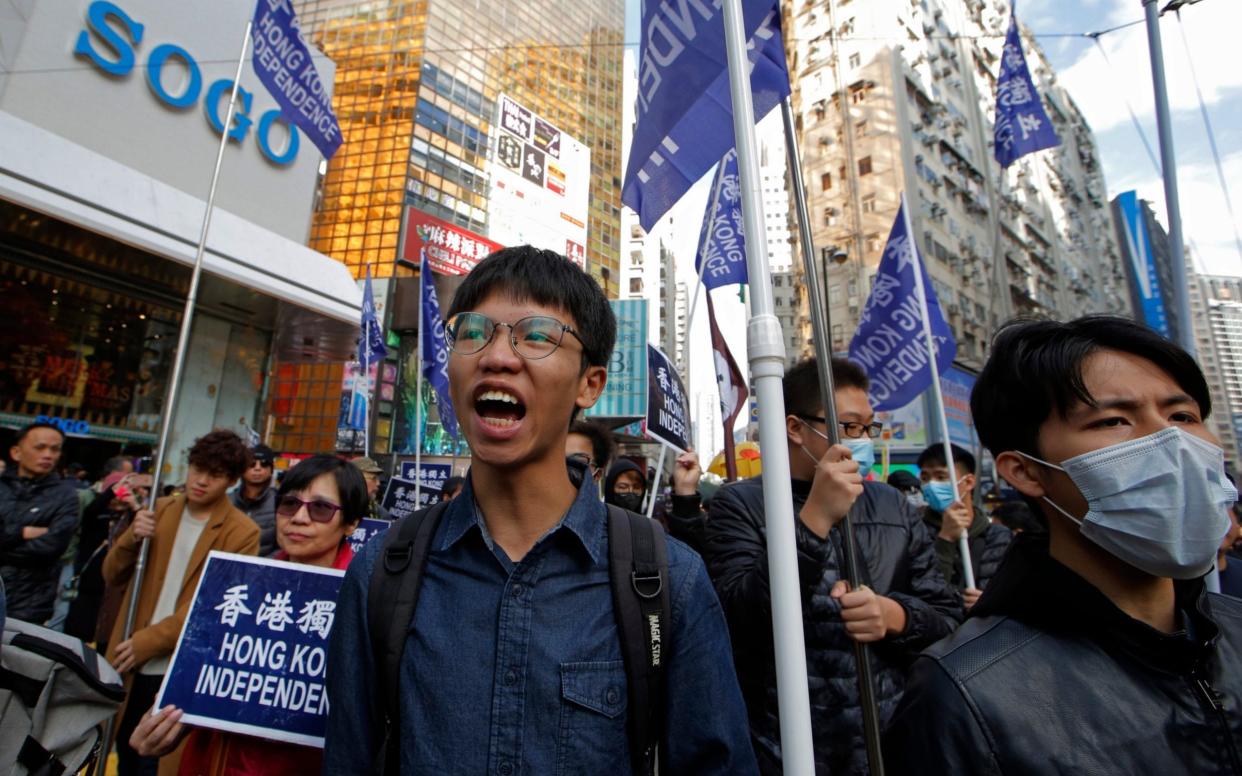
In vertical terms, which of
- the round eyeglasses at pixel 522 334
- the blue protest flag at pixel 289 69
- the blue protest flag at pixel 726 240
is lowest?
the round eyeglasses at pixel 522 334

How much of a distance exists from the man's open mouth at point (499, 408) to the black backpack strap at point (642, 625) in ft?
1.16

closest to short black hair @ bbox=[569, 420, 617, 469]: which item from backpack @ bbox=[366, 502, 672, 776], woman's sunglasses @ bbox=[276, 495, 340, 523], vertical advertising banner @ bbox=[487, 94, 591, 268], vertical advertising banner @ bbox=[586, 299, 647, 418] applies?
woman's sunglasses @ bbox=[276, 495, 340, 523]

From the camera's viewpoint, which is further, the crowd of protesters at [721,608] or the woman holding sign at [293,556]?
the woman holding sign at [293,556]

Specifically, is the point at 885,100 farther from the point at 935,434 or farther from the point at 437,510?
the point at 437,510

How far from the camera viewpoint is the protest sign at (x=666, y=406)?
4.23 metres

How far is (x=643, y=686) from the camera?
4.15ft

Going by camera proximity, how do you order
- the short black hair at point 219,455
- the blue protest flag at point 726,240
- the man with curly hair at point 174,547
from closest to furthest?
the man with curly hair at point 174,547, the short black hair at point 219,455, the blue protest flag at point 726,240

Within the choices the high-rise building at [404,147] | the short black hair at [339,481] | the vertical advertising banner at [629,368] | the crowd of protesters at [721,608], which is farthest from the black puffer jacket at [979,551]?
the high-rise building at [404,147]

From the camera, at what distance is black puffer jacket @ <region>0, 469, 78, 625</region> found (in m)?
4.11

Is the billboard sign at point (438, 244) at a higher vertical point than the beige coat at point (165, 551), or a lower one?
higher

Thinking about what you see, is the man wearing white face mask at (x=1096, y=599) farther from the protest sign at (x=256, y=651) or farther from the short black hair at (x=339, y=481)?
the short black hair at (x=339, y=481)

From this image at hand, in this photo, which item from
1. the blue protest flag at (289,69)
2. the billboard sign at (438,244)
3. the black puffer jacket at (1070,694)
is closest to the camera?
the black puffer jacket at (1070,694)

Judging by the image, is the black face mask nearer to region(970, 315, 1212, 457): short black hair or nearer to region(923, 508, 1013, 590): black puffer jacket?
region(923, 508, 1013, 590): black puffer jacket

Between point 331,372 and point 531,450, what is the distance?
37.6 metres
